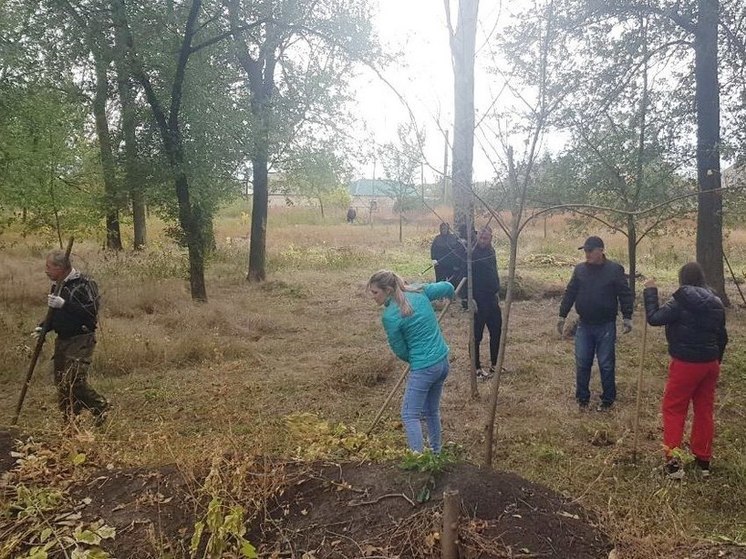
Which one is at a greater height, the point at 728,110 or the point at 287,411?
the point at 728,110

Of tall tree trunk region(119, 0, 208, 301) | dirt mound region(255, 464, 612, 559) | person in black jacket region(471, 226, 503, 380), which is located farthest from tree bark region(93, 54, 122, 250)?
dirt mound region(255, 464, 612, 559)

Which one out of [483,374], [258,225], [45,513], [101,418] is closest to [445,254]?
[483,374]

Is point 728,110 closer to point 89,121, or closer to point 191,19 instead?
point 191,19

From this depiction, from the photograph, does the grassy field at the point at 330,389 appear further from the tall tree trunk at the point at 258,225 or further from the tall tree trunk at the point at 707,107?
the tall tree trunk at the point at 707,107

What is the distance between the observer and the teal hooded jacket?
4.10 m

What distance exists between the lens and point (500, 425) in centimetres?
547

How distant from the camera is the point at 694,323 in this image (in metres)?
4.27

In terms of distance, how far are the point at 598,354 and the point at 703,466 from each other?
4.94 ft

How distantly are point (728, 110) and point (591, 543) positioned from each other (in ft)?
27.3

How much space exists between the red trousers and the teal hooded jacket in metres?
1.73

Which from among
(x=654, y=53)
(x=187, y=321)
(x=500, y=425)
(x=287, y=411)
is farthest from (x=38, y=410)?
(x=654, y=53)

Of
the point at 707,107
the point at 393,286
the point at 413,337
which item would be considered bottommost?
the point at 413,337

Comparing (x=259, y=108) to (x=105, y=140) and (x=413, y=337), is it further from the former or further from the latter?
(x=413, y=337)

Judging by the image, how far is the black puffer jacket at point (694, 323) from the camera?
4.24m
